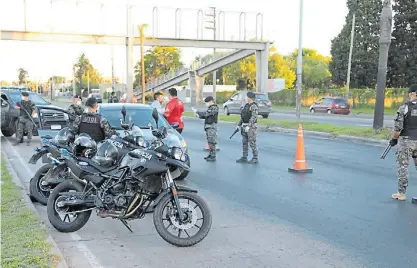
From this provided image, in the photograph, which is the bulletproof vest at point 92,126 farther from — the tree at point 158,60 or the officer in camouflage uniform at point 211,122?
the tree at point 158,60

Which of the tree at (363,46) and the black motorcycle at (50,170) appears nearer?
the black motorcycle at (50,170)

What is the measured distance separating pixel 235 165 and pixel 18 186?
5422 mm

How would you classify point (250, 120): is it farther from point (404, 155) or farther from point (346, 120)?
point (346, 120)

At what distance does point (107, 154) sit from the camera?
635 centimetres

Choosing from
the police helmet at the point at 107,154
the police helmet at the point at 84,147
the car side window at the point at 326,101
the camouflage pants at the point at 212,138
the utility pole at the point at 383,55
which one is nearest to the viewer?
the police helmet at the point at 107,154

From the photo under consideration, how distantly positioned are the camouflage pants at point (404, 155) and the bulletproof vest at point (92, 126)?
188 inches

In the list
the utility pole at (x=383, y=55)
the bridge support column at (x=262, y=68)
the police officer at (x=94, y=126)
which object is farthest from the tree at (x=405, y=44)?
the police officer at (x=94, y=126)

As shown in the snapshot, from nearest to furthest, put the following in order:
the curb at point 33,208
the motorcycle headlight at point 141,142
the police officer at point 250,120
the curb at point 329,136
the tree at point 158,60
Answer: the curb at point 33,208 < the motorcycle headlight at point 141,142 < the police officer at point 250,120 < the curb at point 329,136 < the tree at point 158,60

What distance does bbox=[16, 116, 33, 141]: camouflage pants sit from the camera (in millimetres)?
17031

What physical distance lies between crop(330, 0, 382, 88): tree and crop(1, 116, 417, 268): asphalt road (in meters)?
44.9

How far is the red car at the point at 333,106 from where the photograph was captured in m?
40.3

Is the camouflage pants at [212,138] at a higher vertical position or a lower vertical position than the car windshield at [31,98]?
lower

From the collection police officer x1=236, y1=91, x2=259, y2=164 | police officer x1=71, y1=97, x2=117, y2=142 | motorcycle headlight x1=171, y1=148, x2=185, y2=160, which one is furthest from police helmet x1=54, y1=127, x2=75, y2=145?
police officer x1=236, y1=91, x2=259, y2=164

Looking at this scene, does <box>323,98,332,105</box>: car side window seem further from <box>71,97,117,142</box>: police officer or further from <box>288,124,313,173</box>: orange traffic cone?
<box>71,97,117,142</box>: police officer
